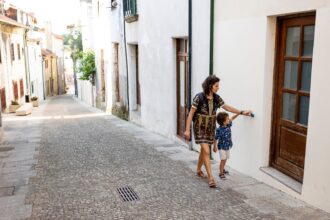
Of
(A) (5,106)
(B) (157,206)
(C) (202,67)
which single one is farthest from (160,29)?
(A) (5,106)

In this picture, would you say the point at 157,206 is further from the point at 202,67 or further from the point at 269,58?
the point at 202,67

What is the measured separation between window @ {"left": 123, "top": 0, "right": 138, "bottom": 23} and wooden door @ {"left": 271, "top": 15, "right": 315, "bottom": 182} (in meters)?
7.21

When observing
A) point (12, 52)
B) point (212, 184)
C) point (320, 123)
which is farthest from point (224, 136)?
point (12, 52)

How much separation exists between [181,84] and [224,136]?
334cm

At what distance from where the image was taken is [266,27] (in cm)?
532

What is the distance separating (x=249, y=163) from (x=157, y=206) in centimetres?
186

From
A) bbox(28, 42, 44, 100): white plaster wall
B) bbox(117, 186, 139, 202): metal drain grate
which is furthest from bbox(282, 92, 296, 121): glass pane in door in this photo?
bbox(28, 42, 44, 100): white plaster wall

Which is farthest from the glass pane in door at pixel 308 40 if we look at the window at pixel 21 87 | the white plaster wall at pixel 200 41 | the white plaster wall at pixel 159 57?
the window at pixel 21 87

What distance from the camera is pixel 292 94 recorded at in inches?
204

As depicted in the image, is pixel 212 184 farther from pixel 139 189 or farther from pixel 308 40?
pixel 308 40

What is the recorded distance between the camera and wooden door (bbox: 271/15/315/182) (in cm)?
487

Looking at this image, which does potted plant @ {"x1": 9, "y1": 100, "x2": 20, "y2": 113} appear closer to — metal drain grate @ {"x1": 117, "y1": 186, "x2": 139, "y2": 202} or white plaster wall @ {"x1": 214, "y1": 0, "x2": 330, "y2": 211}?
white plaster wall @ {"x1": 214, "y1": 0, "x2": 330, "y2": 211}

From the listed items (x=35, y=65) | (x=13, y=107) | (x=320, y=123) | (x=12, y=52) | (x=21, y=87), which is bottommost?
(x=13, y=107)

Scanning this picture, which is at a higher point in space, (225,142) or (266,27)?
(266,27)
